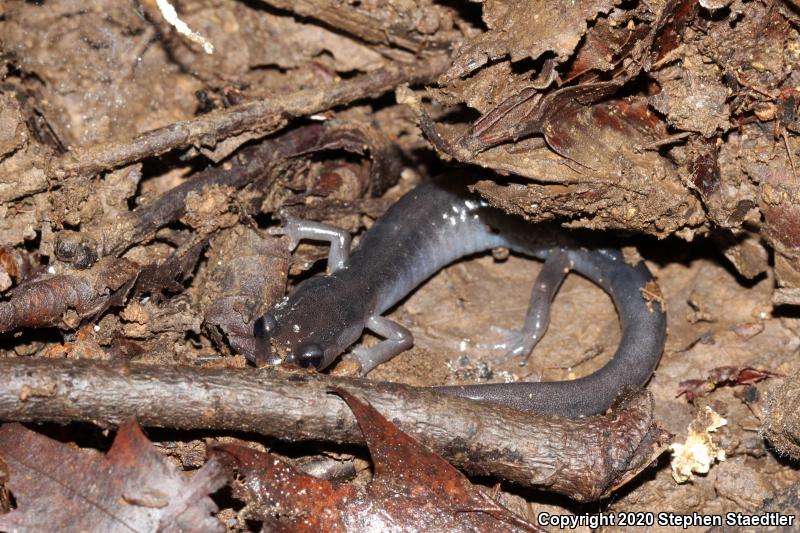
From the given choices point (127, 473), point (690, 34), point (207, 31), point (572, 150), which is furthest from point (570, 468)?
point (207, 31)

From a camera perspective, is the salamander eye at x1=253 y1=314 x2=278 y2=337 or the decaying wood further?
the salamander eye at x1=253 y1=314 x2=278 y2=337

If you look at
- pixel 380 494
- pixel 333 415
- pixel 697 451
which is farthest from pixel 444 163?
pixel 697 451

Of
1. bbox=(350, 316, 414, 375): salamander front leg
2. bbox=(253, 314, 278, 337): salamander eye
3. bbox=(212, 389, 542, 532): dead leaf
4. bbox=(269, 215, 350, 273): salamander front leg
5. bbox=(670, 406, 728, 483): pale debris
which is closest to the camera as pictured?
bbox=(212, 389, 542, 532): dead leaf

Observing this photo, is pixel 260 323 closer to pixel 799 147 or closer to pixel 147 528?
pixel 147 528

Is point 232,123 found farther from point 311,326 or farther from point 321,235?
point 311,326

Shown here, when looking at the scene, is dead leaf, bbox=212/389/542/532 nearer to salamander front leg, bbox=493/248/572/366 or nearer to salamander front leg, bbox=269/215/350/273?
salamander front leg, bbox=493/248/572/366

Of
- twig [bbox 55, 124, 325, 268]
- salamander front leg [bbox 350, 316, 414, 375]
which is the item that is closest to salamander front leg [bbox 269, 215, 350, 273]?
twig [bbox 55, 124, 325, 268]

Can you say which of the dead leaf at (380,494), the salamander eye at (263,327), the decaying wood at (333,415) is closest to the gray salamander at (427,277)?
the salamander eye at (263,327)

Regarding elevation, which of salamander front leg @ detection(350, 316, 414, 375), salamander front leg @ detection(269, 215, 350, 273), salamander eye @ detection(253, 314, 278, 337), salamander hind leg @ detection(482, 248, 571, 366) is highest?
salamander hind leg @ detection(482, 248, 571, 366)
